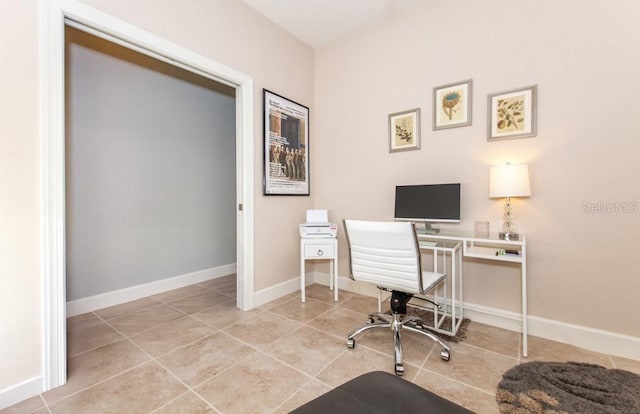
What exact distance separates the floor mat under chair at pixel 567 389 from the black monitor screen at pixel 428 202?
114 centimetres

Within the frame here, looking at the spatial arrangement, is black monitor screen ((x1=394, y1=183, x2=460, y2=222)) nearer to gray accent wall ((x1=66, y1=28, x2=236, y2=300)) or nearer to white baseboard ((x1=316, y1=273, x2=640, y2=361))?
white baseboard ((x1=316, y1=273, x2=640, y2=361))

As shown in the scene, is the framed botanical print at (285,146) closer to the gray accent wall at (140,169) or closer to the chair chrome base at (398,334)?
the gray accent wall at (140,169)

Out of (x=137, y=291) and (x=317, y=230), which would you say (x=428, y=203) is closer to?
(x=317, y=230)

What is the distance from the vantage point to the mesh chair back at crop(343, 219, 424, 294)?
5.87ft

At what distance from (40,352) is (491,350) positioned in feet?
9.32

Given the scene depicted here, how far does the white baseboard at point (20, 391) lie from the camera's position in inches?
57.6

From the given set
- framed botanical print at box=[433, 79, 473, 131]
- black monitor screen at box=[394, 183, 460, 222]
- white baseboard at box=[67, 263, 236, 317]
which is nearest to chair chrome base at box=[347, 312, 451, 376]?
black monitor screen at box=[394, 183, 460, 222]

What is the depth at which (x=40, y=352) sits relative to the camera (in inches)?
62.1

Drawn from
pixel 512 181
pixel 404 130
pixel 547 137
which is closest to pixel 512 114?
pixel 547 137

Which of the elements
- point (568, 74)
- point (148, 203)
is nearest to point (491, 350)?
point (568, 74)

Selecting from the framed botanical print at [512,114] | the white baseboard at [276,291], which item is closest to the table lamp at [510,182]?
the framed botanical print at [512,114]

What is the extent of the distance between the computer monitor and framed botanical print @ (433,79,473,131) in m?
0.60

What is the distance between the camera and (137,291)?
3059mm

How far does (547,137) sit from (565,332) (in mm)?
1498
